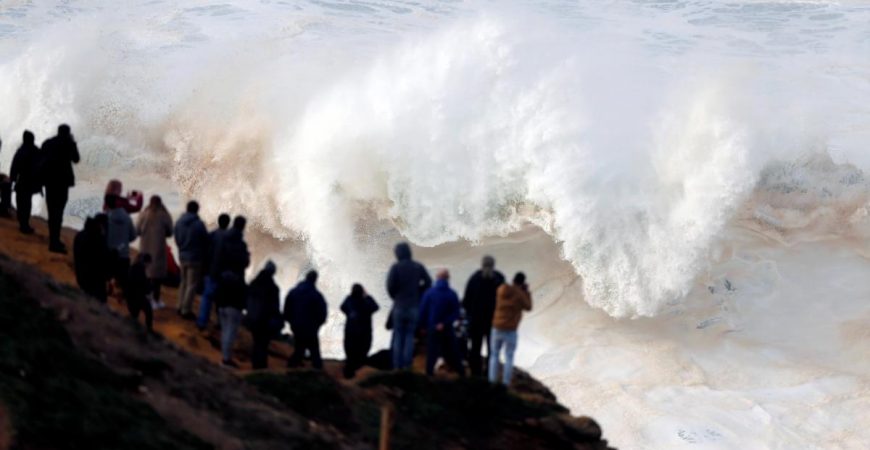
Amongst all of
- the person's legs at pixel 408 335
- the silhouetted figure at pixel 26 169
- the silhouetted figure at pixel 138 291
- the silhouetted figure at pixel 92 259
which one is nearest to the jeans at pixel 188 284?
the silhouetted figure at pixel 138 291

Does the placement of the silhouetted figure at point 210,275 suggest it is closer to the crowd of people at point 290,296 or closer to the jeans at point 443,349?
the crowd of people at point 290,296

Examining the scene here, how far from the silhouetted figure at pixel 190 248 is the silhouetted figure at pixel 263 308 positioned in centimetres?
111

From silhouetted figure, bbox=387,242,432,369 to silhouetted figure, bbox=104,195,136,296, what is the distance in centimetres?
257

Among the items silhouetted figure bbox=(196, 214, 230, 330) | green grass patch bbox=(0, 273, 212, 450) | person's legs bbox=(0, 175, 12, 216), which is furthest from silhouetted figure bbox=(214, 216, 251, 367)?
person's legs bbox=(0, 175, 12, 216)

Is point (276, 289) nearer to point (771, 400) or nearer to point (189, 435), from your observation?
point (189, 435)

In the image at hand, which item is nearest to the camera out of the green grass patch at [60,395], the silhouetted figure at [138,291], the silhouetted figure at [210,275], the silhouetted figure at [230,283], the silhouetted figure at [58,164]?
the green grass patch at [60,395]

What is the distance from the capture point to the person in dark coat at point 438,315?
13.4 meters

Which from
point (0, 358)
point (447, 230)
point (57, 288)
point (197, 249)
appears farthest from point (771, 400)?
point (0, 358)

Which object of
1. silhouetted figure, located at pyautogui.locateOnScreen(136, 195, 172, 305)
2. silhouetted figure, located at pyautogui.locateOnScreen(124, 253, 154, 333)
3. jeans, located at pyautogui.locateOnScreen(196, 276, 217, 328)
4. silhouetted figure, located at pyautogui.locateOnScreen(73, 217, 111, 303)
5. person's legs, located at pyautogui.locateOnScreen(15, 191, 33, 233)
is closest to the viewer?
silhouetted figure, located at pyautogui.locateOnScreen(73, 217, 111, 303)

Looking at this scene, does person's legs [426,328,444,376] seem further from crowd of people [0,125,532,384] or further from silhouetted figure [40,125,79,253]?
silhouetted figure [40,125,79,253]

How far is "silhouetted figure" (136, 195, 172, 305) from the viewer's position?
14.5m

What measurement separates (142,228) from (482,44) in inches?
718

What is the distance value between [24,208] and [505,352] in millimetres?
5697

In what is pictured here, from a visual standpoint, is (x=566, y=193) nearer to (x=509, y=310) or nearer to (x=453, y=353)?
(x=453, y=353)
